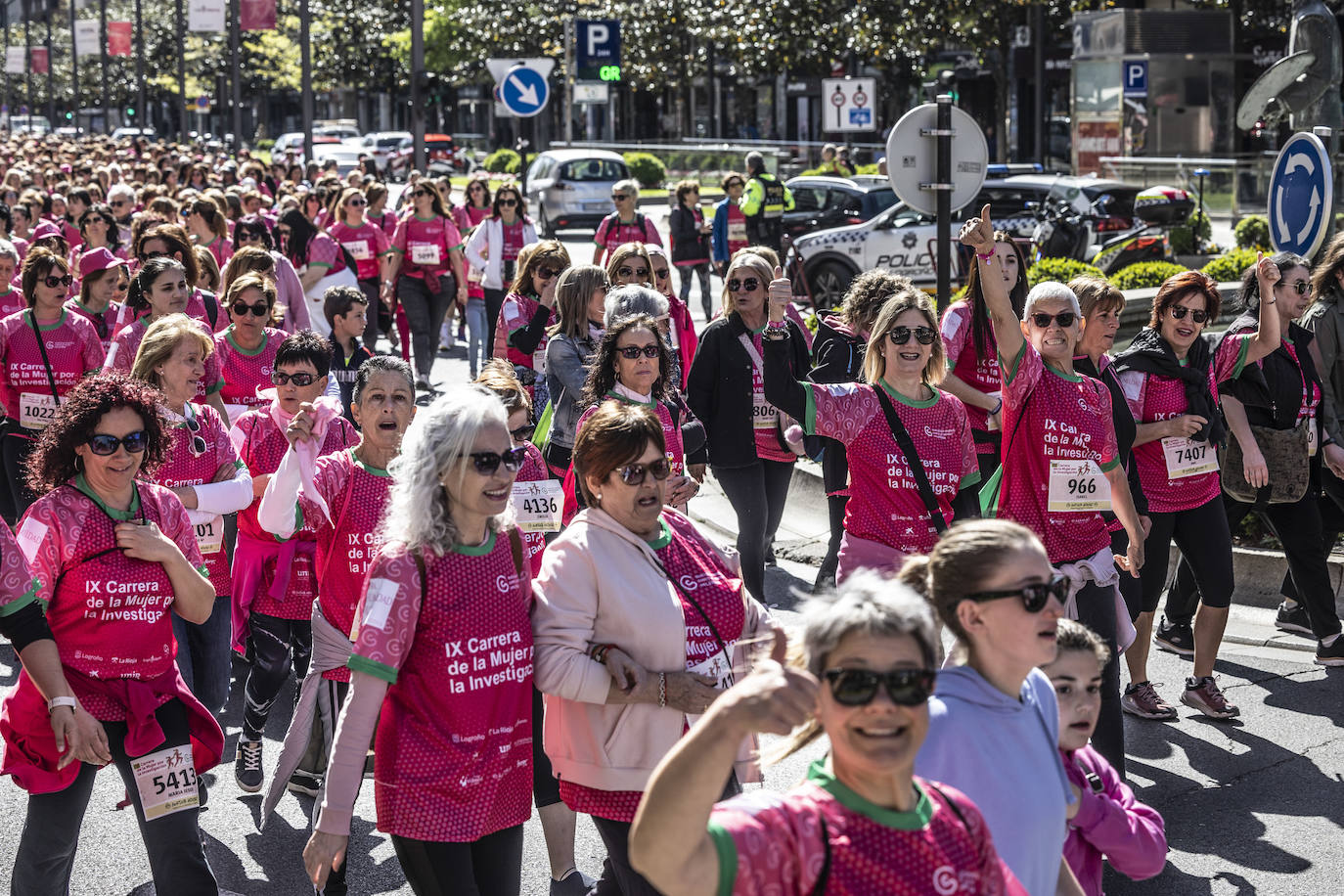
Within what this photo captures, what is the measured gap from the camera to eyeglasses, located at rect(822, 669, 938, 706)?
2490 mm

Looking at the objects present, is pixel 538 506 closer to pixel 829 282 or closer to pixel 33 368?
pixel 33 368

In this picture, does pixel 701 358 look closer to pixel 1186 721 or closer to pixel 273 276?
pixel 1186 721

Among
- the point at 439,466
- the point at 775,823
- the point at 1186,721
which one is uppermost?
the point at 439,466

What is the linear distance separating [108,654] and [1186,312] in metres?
4.19

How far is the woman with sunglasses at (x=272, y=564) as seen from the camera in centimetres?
601

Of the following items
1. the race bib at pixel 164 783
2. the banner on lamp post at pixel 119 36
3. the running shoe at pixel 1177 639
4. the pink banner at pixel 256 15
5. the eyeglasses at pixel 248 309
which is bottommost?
the running shoe at pixel 1177 639

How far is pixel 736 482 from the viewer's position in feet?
26.0

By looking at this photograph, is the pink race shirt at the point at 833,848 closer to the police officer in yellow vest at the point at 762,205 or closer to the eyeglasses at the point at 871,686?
the eyeglasses at the point at 871,686

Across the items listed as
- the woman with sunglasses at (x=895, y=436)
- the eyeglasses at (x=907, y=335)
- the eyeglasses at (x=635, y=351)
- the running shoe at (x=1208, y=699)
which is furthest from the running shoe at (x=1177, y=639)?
the eyeglasses at (x=635, y=351)

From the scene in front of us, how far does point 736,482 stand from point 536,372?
1.33m

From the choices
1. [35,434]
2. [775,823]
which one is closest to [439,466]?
[775,823]

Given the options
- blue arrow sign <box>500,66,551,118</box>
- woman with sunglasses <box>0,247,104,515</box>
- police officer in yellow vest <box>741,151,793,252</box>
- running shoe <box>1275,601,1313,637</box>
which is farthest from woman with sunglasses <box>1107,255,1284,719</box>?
blue arrow sign <box>500,66,551,118</box>

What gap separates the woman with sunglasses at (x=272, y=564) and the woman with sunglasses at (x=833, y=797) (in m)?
3.59

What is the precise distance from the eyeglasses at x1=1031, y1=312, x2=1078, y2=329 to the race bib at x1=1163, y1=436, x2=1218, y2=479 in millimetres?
1143
